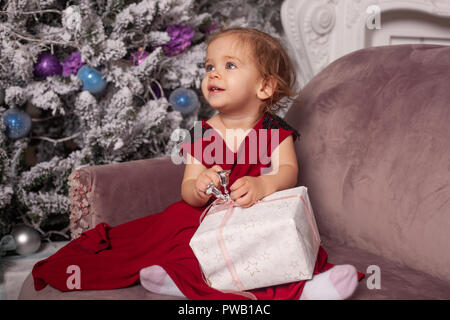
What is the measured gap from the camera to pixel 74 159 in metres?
1.71

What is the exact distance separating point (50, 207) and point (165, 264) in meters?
0.87

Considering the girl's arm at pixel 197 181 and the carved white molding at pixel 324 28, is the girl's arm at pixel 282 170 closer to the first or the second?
the girl's arm at pixel 197 181

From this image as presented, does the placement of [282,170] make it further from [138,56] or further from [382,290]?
[138,56]

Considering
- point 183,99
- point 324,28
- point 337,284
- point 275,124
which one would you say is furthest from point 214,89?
point 324,28

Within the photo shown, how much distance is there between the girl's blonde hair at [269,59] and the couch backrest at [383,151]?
0.54ft

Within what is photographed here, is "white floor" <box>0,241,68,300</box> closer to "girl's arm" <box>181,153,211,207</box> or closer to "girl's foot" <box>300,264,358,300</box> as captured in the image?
"girl's arm" <box>181,153,211,207</box>

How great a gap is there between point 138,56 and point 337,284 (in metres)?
1.17

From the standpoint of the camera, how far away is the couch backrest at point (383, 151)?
104 centimetres

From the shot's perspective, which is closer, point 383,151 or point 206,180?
point 206,180

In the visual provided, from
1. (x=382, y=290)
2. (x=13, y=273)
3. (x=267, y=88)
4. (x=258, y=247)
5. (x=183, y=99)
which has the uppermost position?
(x=267, y=88)

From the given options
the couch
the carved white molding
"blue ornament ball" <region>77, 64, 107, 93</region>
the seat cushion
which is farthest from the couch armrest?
the carved white molding

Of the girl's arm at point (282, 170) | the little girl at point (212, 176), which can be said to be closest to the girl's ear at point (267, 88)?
the little girl at point (212, 176)

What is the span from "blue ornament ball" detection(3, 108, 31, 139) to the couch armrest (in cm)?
51

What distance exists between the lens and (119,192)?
1.24 metres
